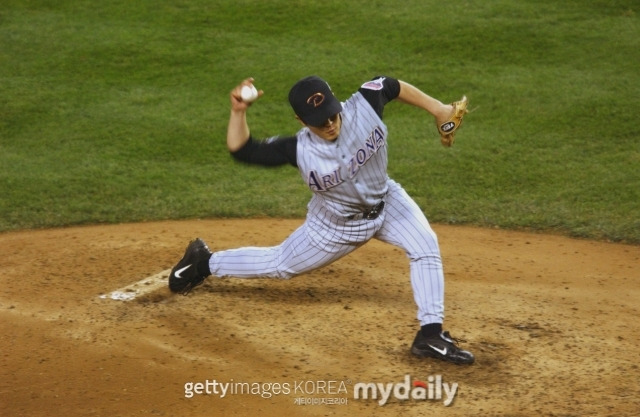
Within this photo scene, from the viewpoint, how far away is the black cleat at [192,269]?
5266 mm

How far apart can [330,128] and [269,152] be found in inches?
13.7

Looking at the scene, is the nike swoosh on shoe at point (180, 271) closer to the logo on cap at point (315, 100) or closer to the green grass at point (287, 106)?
the logo on cap at point (315, 100)

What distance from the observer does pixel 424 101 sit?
482 cm

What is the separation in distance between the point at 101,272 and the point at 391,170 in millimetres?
2956

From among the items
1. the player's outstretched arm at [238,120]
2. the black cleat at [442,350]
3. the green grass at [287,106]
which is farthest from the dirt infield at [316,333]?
the player's outstretched arm at [238,120]

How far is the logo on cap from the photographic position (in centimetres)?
451

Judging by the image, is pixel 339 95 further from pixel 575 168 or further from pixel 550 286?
pixel 550 286

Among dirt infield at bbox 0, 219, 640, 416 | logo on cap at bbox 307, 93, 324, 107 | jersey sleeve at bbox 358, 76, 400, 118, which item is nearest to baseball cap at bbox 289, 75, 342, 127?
logo on cap at bbox 307, 93, 324, 107

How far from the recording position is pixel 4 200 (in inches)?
291

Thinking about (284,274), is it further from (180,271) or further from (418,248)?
(418,248)

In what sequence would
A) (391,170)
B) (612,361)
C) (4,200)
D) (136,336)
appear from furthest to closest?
(391,170) → (4,200) → (136,336) → (612,361)

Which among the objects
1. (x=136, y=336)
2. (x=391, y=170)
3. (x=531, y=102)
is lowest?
(x=136, y=336)

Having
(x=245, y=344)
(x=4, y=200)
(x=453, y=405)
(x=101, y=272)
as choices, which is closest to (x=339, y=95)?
(x=4, y=200)

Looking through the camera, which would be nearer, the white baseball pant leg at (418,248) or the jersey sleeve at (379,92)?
the white baseball pant leg at (418,248)
